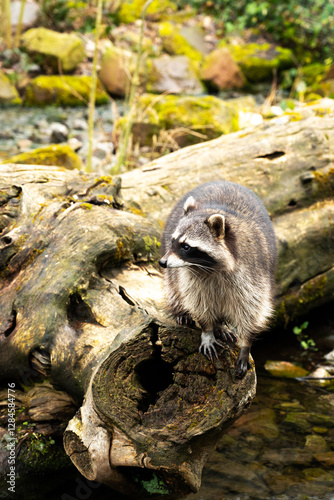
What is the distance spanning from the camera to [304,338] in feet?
15.5

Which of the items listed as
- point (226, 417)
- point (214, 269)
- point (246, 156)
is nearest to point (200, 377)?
point (226, 417)

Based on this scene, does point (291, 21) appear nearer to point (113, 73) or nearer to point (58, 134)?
point (113, 73)

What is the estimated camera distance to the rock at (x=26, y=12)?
13414mm

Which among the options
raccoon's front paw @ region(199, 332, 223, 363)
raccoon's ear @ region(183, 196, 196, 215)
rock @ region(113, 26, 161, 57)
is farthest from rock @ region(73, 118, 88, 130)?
raccoon's front paw @ region(199, 332, 223, 363)

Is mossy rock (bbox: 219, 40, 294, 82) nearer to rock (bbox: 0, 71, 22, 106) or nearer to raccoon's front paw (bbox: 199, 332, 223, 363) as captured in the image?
rock (bbox: 0, 71, 22, 106)

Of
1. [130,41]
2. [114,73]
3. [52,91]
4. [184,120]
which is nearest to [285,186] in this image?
[184,120]

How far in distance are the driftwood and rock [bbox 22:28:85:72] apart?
8.96 meters

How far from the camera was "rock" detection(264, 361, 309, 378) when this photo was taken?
13.9 feet

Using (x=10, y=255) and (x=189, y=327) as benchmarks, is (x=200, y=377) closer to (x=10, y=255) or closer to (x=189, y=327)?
(x=189, y=327)

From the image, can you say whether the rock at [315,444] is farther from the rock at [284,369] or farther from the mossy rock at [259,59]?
the mossy rock at [259,59]

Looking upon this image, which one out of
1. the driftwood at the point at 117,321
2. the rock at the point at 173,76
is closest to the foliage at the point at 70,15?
the rock at the point at 173,76

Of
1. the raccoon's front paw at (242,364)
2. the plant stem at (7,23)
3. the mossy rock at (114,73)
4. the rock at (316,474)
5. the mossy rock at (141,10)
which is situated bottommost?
the rock at (316,474)

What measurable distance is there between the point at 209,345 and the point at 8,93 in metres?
9.94

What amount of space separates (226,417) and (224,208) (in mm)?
1293
